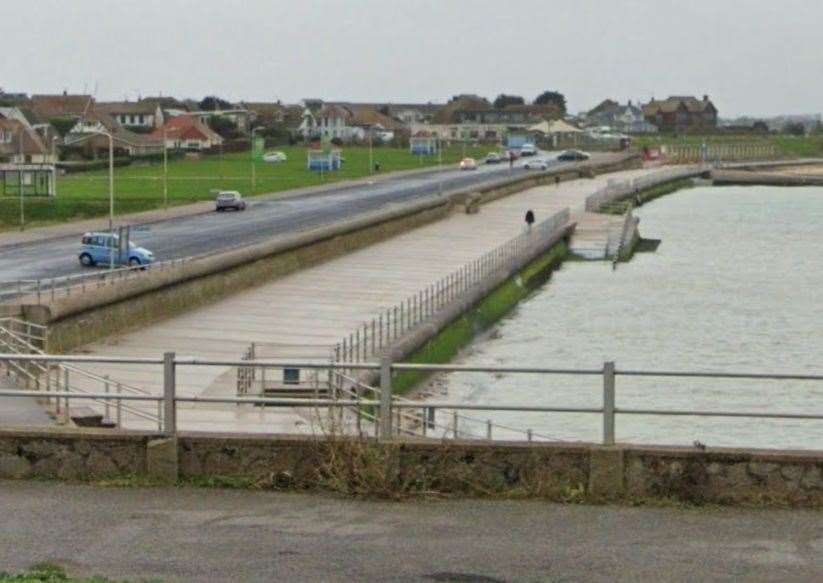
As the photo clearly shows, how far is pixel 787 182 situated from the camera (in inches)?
7810

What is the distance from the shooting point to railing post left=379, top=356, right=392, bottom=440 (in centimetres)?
1368

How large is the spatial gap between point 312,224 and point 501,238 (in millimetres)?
13704

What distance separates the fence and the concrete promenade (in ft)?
87.9

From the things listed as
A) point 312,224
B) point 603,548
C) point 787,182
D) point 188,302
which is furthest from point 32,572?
point 787,182

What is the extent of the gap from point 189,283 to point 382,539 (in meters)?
41.4

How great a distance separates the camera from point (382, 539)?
12164mm

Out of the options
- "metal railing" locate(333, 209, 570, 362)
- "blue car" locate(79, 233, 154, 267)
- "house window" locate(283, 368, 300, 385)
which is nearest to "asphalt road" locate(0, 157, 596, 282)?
"blue car" locate(79, 233, 154, 267)

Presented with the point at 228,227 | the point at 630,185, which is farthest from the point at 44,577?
the point at 630,185

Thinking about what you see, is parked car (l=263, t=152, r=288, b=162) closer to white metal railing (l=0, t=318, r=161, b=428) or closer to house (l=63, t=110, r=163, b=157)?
house (l=63, t=110, r=163, b=157)

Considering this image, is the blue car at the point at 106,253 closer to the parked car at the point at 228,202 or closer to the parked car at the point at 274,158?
the parked car at the point at 228,202

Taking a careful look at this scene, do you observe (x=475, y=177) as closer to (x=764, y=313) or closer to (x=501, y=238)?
(x=501, y=238)

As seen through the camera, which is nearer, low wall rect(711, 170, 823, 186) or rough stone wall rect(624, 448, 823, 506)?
rough stone wall rect(624, 448, 823, 506)

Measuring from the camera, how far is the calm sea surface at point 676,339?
37.8 metres

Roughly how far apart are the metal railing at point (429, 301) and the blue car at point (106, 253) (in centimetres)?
833
